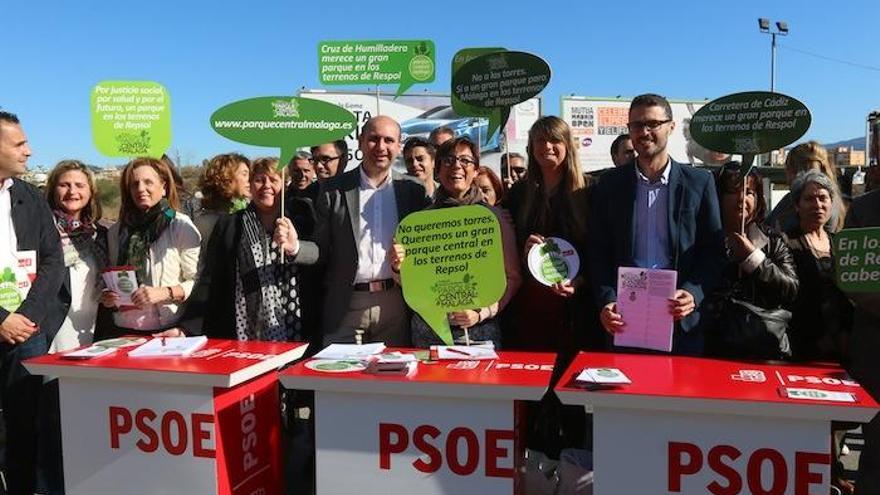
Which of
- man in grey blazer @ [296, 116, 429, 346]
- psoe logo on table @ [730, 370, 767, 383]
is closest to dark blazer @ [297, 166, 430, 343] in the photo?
man in grey blazer @ [296, 116, 429, 346]

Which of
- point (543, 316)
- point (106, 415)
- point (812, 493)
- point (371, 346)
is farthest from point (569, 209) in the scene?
point (106, 415)

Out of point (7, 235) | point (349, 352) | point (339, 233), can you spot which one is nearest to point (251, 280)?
point (339, 233)

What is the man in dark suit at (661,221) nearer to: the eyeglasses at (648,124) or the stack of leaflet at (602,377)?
the eyeglasses at (648,124)

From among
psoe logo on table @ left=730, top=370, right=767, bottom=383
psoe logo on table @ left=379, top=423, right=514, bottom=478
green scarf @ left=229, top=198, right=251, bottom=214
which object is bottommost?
psoe logo on table @ left=379, top=423, right=514, bottom=478

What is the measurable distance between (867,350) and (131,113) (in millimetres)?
3797

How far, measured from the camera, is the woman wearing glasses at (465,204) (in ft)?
9.59

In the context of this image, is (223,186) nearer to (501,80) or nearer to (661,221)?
(501,80)

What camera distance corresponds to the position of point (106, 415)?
2531 mm

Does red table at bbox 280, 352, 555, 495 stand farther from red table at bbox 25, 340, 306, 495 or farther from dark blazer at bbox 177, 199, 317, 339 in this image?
dark blazer at bbox 177, 199, 317, 339

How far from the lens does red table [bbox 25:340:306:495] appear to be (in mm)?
2406

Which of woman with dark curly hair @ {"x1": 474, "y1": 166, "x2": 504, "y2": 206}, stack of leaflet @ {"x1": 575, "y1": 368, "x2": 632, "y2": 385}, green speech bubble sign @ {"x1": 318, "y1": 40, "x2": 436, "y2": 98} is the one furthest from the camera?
green speech bubble sign @ {"x1": 318, "y1": 40, "x2": 436, "y2": 98}

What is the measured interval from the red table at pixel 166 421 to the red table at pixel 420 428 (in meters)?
0.31

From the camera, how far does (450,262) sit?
2523 millimetres

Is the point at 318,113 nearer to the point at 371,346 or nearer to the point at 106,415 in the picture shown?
the point at 371,346
